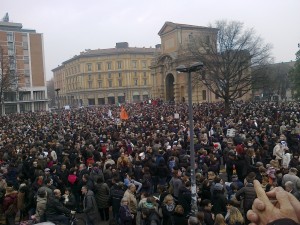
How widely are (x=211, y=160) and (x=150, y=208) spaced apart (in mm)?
4705

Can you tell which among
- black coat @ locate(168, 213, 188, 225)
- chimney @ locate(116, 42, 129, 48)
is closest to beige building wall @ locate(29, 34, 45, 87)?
chimney @ locate(116, 42, 129, 48)

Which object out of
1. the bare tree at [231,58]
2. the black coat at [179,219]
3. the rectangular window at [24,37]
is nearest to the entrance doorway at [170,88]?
the bare tree at [231,58]

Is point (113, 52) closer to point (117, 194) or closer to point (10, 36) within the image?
point (10, 36)

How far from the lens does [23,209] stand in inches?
364

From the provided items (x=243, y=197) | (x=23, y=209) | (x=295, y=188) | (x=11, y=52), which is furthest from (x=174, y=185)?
(x=11, y=52)

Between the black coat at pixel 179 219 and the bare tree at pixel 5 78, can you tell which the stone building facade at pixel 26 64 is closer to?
the bare tree at pixel 5 78

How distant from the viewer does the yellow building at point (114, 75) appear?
99.8 meters

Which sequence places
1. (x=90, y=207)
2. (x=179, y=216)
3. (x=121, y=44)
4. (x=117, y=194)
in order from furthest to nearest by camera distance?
(x=121, y=44) < (x=117, y=194) < (x=90, y=207) < (x=179, y=216)

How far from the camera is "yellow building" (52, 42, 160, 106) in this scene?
99750 mm

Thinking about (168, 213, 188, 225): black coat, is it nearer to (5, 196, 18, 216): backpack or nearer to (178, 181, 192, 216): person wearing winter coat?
(178, 181, 192, 216): person wearing winter coat

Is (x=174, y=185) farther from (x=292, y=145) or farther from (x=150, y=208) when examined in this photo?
(x=292, y=145)

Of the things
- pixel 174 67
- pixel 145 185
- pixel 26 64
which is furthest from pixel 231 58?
pixel 26 64

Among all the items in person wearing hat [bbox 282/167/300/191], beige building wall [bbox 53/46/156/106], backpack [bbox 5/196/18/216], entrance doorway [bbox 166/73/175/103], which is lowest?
backpack [bbox 5/196/18/216]

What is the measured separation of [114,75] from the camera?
101 meters
